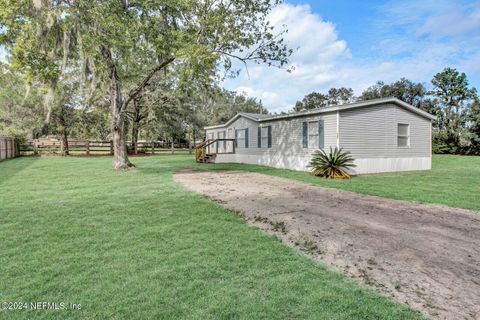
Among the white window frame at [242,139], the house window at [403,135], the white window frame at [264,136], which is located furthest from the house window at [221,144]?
the house window at [403,135]

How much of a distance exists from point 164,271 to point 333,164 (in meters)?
9.29

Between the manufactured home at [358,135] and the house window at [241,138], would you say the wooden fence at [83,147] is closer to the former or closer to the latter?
the house window at [241,138]

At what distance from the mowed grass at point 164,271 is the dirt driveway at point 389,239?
0.32 meters

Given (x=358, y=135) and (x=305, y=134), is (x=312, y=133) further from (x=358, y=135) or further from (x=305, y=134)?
(x=358, y=135)

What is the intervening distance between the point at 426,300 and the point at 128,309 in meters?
2.51

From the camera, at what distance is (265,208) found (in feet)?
18.9

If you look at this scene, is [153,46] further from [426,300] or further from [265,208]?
[426,300]

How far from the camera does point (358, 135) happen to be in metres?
12.0

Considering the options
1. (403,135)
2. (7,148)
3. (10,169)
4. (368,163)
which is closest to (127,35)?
(10,169)

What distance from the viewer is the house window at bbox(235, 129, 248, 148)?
17.8 m

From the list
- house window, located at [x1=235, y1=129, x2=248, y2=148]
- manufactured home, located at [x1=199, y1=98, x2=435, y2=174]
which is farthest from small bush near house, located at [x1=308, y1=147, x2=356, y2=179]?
house window, located at [x1=235, y1=129, x2=248, y2=148]

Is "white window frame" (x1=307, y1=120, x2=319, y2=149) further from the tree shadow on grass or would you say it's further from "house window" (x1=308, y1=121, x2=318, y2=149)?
the tree shadow on grass

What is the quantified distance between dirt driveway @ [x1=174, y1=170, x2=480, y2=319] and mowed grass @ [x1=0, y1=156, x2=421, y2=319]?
12.7 inches

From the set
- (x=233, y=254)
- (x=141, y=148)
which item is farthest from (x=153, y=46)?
(x=141, y=148)
